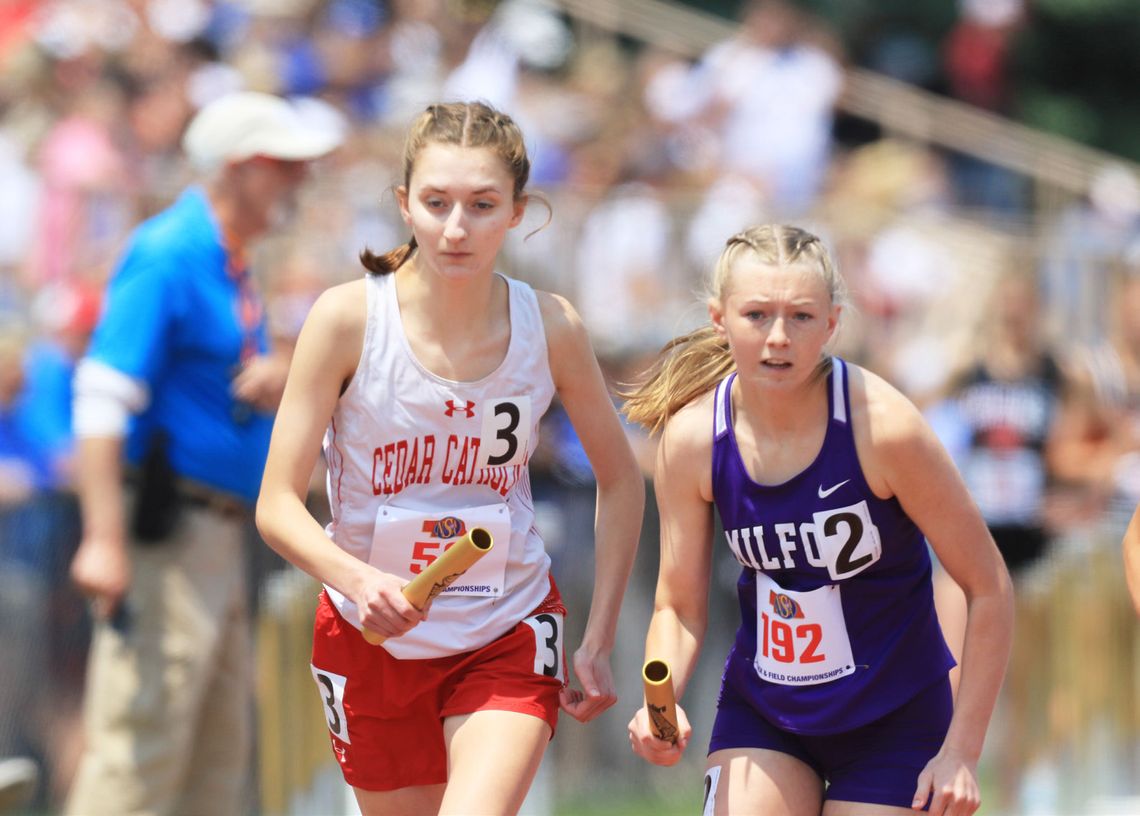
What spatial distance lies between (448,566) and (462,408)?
60cm

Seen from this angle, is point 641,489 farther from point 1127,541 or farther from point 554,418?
point 554,418

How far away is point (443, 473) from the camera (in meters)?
4.16

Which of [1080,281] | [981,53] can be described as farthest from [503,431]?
[981,53]

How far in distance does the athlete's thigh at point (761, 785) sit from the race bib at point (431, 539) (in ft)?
2.32

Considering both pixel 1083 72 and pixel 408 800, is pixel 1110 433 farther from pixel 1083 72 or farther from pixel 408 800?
pixel 1083 72

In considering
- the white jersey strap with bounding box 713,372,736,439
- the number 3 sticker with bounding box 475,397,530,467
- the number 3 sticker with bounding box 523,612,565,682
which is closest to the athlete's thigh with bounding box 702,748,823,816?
the number 3 sticker with bounding box 523,612,565,682

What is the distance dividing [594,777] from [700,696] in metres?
0.67

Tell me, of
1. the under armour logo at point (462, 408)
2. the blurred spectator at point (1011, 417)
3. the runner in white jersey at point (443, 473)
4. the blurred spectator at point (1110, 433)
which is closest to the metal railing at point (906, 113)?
the blurred spectator at point (1110, 433)

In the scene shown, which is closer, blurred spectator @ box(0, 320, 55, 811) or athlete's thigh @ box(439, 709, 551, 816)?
athlete's thigh @ box(439, 709, 551, 816)

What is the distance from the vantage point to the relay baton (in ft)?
12.4

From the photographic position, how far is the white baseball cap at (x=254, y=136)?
576cm

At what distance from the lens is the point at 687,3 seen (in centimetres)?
1473

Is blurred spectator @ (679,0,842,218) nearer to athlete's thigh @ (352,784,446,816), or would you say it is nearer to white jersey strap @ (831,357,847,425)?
white jersey strap @ (831,357,847,425)

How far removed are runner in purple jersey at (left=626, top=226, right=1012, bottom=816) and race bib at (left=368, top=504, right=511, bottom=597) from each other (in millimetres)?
412
